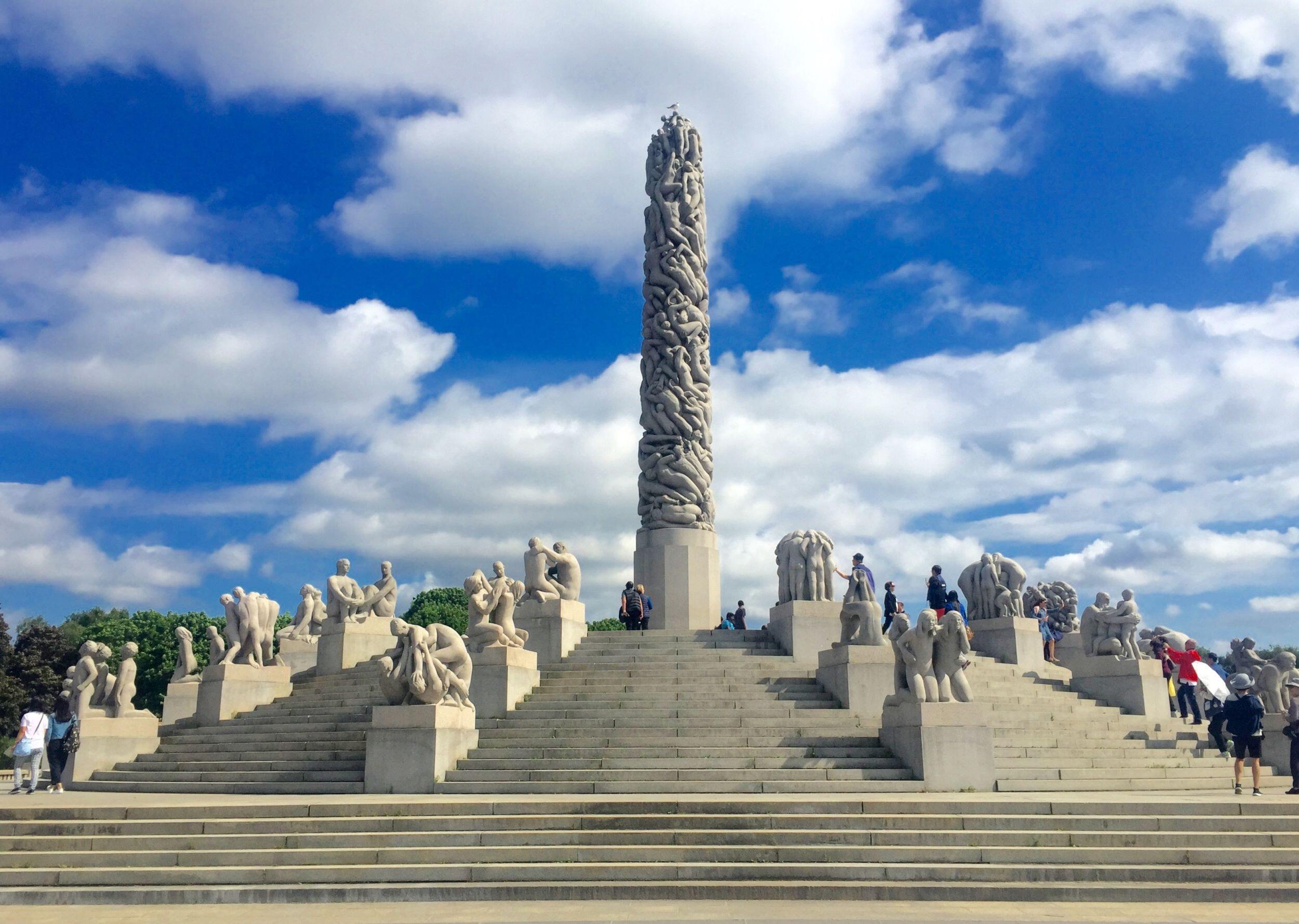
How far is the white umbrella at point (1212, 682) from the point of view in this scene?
14672 mm

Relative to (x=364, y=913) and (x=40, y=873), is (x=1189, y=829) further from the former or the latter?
(x=40, y=873)

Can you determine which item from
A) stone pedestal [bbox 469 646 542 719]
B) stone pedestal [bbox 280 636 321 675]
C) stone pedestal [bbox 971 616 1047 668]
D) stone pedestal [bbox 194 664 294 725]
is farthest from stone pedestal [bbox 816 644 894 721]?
stone pedestal [bbox 280 636 321 675]

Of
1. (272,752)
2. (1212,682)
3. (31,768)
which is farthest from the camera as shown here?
(31,768)

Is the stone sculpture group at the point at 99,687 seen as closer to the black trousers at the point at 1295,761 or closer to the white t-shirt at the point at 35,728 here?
the white t-shirt at the point at 35,728

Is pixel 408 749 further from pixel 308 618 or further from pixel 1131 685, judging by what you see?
pixel 1131 685

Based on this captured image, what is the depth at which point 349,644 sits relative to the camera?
814 inches

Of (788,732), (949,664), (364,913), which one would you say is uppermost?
(949,664)

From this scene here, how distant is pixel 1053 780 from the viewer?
14.0m

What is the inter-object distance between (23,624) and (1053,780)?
74.4 m

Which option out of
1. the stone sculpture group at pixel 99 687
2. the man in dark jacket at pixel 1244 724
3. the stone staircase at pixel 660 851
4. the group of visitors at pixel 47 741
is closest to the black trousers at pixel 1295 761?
the man in dark jacket at pixel 1244 724

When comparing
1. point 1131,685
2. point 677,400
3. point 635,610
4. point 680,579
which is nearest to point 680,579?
point 680,579

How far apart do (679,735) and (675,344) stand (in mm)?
14000

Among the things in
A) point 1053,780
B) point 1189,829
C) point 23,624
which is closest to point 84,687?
point 1053,780

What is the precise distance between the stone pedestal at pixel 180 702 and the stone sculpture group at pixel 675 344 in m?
11.3
